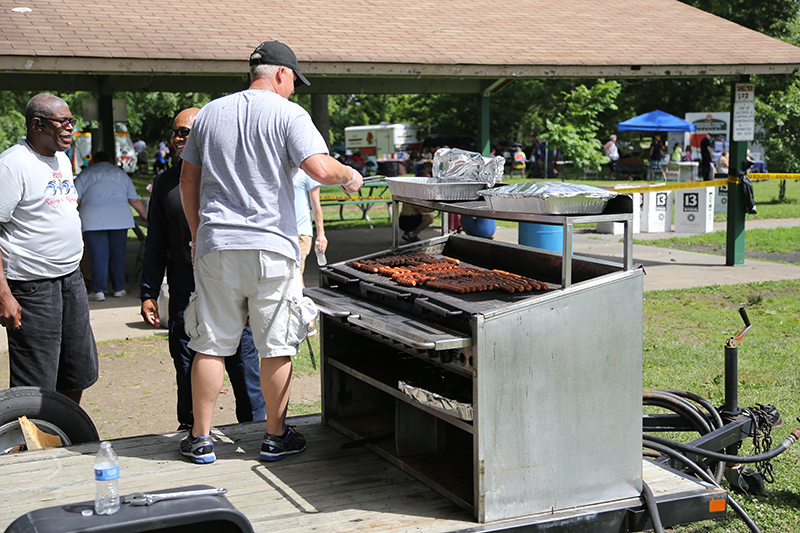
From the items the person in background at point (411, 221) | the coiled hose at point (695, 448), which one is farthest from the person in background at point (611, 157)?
the coiled hose at point (695, 448)

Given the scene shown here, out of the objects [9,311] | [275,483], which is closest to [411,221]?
[9,311]

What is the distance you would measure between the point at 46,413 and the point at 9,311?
0.59 meters

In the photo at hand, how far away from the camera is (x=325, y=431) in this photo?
4.11 metres

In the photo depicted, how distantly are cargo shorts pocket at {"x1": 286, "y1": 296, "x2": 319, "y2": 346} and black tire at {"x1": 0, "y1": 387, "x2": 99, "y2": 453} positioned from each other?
125 centimetres

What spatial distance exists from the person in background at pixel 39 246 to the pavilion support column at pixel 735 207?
985 centimetres

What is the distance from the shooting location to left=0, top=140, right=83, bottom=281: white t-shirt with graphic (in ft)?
13.8

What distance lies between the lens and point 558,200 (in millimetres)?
3186

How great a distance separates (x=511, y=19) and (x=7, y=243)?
9962mm

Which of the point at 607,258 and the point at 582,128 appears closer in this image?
the point at 607,258

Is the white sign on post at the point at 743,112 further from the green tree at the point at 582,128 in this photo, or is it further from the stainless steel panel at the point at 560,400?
the green tree at the point at 582,128

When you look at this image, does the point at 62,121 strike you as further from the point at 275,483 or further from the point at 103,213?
the point at 103,213

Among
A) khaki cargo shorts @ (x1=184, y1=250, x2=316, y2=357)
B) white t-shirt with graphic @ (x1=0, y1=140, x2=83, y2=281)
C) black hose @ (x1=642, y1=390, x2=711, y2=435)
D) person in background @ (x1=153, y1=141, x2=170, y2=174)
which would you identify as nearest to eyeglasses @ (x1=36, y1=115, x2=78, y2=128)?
white t-shirt with graphic @ (x1=0, y1=140, x2=83, y2=281)

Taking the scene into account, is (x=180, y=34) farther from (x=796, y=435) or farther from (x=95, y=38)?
(x=796, y=435)

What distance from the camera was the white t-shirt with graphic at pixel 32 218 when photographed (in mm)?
4215
